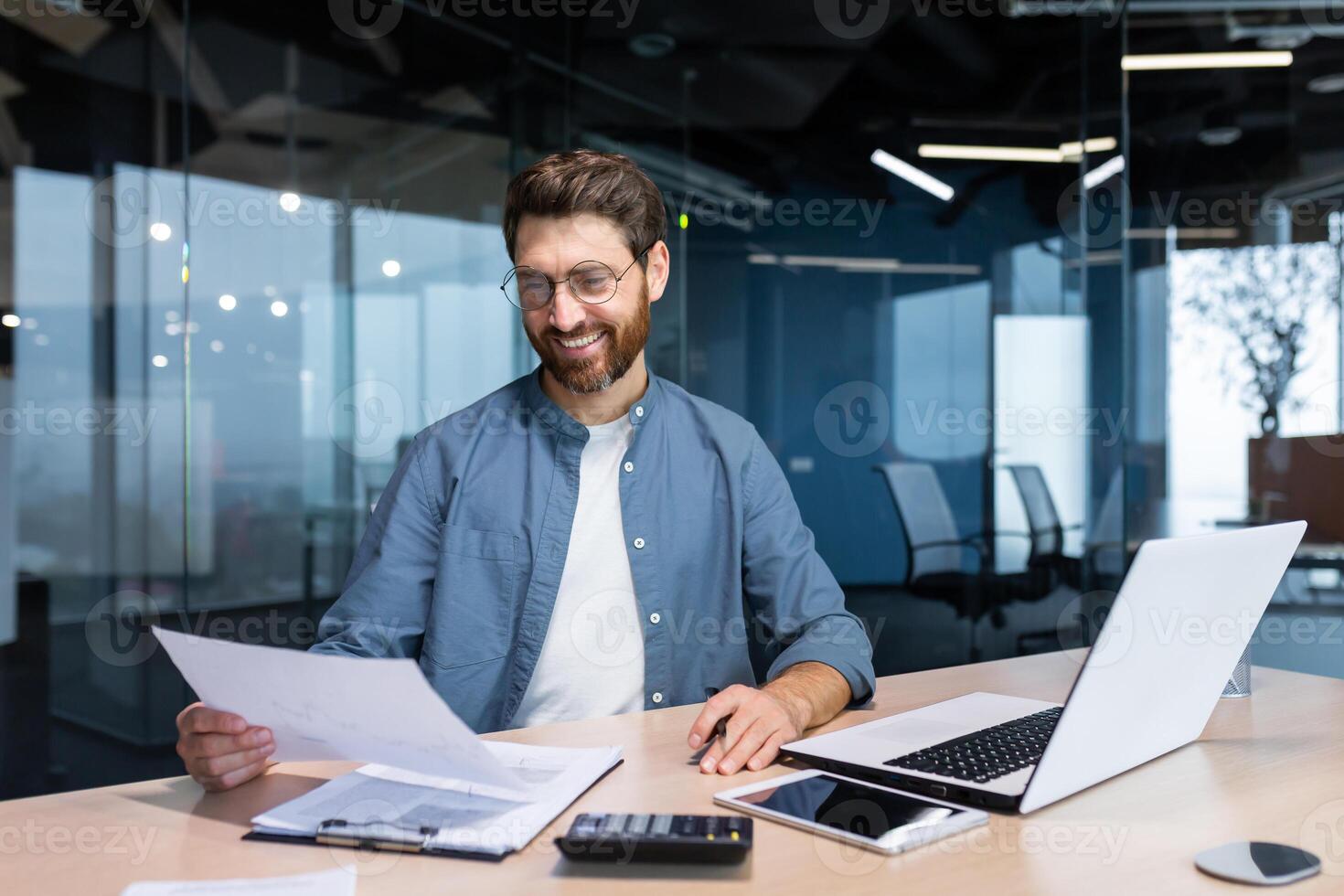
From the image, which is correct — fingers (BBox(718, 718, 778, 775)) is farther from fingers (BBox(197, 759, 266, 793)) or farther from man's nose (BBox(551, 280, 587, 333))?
man's nose (BBox(551, 280, 587, 333))

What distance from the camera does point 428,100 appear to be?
13.5ft

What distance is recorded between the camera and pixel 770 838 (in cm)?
92

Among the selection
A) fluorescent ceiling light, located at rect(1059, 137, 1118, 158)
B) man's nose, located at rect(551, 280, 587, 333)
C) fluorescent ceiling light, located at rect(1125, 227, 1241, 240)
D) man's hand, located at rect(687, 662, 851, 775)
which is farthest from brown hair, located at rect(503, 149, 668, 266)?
fluorescent ceiling light, located at rect(1059, 137, 1118, 158)

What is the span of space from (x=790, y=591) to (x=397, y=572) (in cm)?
62

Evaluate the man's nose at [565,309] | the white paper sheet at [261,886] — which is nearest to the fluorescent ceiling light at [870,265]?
the man's nose at [565,309]

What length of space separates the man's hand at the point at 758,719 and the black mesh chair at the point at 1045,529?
3.71 metres

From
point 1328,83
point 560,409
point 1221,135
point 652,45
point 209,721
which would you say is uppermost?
point 652,45

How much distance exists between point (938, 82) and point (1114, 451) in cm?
189

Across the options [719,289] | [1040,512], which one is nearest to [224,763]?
[719,289]

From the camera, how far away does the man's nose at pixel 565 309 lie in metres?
1.66

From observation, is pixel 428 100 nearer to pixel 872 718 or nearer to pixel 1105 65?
pixel 1105 65

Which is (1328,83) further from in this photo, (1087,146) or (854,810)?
(854,810)

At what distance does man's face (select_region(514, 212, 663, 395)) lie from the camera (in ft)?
5.48

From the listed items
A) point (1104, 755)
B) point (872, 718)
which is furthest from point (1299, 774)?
point (872, 718)
